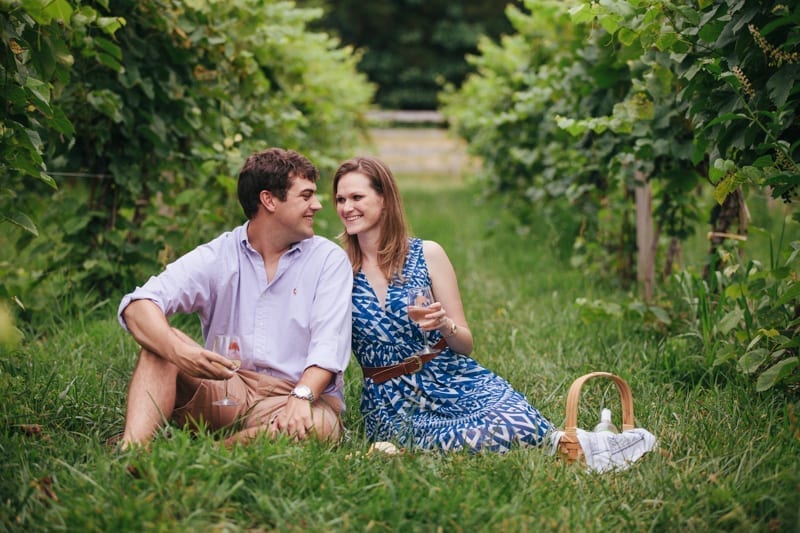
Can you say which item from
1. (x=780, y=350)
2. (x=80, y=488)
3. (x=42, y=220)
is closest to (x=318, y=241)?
(x=80, y=488)

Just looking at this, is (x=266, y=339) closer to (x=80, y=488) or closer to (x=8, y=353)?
(x=80, y=488)

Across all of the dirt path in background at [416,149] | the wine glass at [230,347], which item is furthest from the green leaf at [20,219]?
the dirt path in background at [416,149]

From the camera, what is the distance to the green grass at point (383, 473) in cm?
255

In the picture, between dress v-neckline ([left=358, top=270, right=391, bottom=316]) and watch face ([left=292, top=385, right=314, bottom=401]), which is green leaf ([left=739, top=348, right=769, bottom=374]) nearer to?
dress v-neckline ([left=358, top=270, right=391, bottom=316])

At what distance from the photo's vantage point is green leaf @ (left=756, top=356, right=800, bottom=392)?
330 cm

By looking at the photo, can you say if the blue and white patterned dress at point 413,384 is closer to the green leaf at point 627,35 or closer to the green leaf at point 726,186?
the green leaf at point 726,186

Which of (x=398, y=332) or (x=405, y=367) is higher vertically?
(x=398, y=332)

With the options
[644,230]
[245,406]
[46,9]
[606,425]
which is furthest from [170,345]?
[644,230]

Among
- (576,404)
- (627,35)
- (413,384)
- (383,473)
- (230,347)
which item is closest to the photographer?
(383,473)

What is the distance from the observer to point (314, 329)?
11.2 ft

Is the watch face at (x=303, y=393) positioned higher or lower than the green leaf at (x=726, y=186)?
lower

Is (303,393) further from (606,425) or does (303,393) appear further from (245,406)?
(606,425)

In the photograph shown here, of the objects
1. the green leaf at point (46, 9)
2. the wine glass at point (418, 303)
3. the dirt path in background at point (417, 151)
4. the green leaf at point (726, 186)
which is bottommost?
the dirt path in background at point (417, 151)

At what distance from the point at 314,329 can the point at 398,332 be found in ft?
1.26
